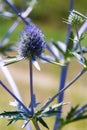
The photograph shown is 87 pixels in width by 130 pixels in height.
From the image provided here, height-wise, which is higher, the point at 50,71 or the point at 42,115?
the point at 50,71

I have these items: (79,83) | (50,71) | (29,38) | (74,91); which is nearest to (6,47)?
(29,38)

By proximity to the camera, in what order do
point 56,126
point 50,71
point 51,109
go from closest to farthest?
point 51,109 → point 56,126 → point 50,71

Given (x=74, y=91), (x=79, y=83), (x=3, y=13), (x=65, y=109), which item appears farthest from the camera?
(x=79, y=83)

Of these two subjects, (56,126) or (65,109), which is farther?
(65,109)

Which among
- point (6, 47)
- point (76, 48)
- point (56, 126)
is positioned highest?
point (6, 47)

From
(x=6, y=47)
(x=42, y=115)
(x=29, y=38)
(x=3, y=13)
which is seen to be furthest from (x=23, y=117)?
(x=6, y=47)

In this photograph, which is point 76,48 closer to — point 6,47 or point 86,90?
point 6,47

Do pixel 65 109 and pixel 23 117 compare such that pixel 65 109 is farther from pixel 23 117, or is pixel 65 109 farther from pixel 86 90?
pixel 23 117
